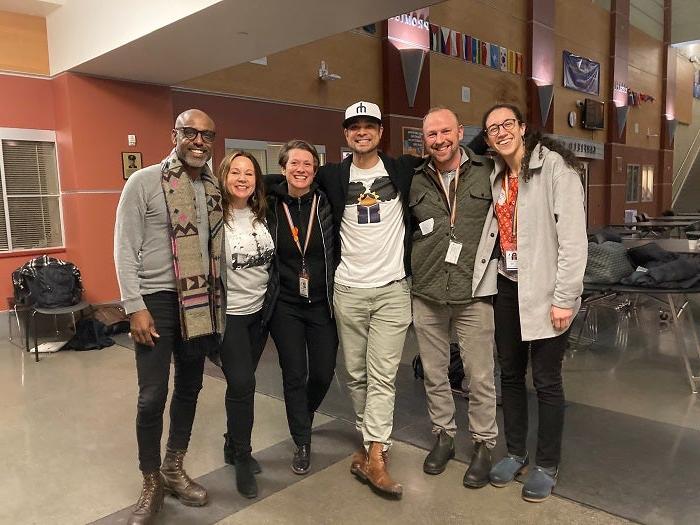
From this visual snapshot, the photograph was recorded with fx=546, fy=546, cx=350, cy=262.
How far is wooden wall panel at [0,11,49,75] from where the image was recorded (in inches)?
205

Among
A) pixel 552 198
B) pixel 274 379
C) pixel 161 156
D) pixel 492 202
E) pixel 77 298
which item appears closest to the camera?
pixel 552 198

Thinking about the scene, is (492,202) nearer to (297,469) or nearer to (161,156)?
(297,469)

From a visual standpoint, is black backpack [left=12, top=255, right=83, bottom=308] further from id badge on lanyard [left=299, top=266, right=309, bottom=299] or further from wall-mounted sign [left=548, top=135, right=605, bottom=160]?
wall-mounted sign [left=548, top=135, right=605, bottom=160]

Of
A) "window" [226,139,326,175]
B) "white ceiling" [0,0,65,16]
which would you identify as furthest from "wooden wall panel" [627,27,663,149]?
"white ceiling" [0,0,65,16]

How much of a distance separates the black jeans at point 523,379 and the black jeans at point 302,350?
0.74 m

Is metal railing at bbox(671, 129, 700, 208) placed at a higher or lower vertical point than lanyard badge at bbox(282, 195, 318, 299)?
higher

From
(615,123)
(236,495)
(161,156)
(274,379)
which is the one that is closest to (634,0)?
(615,123)

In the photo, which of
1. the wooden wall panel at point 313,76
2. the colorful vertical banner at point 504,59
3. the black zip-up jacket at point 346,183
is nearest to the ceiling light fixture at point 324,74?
the wooden wall panel at point 313,76

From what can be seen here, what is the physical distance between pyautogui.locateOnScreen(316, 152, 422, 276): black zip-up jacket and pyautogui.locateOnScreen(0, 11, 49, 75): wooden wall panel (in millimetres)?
4487

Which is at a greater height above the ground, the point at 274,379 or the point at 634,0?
the point at 634,0

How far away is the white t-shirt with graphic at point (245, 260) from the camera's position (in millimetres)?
2174

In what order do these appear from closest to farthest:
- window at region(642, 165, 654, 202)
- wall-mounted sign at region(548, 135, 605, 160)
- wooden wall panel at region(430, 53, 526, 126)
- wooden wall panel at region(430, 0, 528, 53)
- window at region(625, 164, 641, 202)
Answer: wooden wall panel at region(430, 53, 526, 126) < wooden wall panel at region(430, 0, 528, 53) < wall-mounted sign at region(548, 135, 605, 160) < window at region(625, 164, 641, 202) < window at region(642, 165, 654, 202)

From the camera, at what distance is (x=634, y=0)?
588 inches

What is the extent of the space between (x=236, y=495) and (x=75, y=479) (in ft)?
2.67
